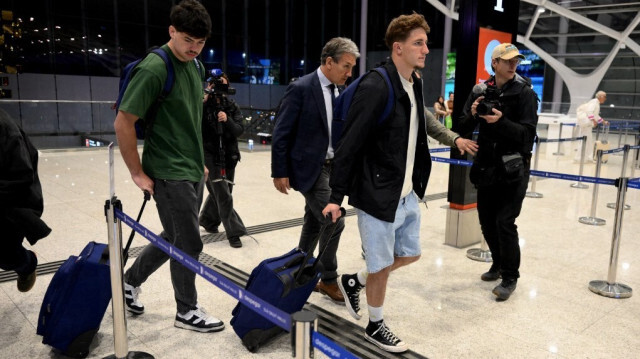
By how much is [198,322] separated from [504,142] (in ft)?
7.82

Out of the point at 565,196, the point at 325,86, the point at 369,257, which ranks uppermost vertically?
the point at 325,86

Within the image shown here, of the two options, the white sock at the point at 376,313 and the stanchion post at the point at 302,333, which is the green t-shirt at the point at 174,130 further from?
the stanchion post at the point at 302,333

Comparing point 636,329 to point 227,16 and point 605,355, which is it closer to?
point 605,355

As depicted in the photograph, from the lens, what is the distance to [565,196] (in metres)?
7.68

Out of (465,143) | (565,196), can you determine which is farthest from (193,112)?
(565,196)

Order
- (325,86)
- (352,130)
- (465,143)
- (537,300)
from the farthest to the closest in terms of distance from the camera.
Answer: (537,300)
(325,86)
(465,143)
(352,130)

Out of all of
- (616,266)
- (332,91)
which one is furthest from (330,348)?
(616,266)

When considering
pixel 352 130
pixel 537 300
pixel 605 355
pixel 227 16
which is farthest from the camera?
pixel 227 16

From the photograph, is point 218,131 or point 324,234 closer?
point 324,234

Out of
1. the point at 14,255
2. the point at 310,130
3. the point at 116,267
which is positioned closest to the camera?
the point at 116,267

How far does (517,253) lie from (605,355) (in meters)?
0.99

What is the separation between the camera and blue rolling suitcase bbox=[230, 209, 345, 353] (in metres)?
2.65

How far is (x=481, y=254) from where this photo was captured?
4.60m

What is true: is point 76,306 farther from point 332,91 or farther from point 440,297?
point 440,297
